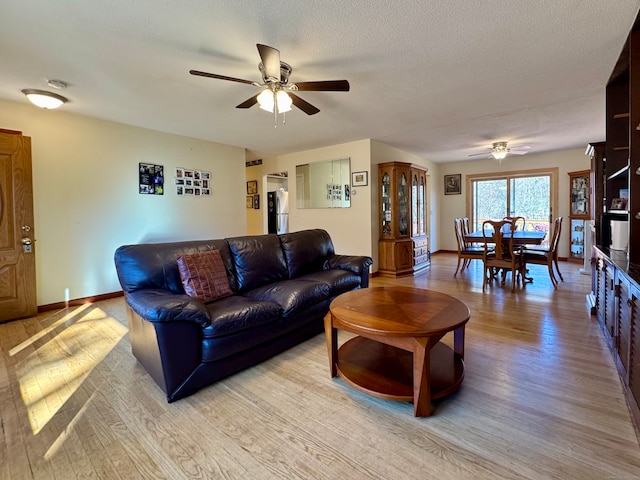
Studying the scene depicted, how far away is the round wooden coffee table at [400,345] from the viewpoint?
5.41 ft

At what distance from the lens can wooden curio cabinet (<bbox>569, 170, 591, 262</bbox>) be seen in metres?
6.33

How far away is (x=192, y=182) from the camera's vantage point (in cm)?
507

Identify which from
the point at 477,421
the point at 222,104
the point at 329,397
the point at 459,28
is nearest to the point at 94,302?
the point at 222,104

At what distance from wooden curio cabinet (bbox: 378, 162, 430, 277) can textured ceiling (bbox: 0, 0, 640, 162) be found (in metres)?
1.37

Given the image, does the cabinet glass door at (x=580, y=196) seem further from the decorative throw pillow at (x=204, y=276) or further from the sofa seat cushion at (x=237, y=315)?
the decorative throw pillow at (x=204, y=276)

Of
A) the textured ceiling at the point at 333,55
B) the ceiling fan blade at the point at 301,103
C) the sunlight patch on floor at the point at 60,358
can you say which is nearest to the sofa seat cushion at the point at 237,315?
the sunlight patch on floor at the point at 60,358

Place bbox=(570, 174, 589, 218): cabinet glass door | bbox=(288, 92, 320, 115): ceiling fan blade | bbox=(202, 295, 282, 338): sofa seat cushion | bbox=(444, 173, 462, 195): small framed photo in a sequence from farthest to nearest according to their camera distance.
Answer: bbox=(444, 173, 462, 195): small framed photo → bbox=(570, 174, 589, 218): cabinet glass door → bbox=(288, 92, 320, 115): ceiling fan blade → bbox=(202, 295, 282, 338): sofa seat cushion

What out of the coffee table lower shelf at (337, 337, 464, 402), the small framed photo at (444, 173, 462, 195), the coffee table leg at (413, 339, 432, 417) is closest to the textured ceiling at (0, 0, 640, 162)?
the coffee table leg at (413, 339, 432, 417)

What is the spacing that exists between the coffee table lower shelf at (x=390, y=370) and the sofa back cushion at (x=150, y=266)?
4.79ft

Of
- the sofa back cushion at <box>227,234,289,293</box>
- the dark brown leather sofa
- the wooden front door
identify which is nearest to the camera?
the dark brown leather sofa

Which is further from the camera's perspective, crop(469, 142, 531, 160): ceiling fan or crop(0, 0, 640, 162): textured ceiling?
crop(469, 142, 531, 160): ceiling fan

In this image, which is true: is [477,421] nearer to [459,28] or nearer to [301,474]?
[301,474]

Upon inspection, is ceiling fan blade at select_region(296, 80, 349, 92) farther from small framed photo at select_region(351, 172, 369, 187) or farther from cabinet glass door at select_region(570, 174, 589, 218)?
cabinet glass door at select_region(570, 174, 589, 218)

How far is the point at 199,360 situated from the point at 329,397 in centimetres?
85
